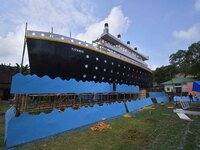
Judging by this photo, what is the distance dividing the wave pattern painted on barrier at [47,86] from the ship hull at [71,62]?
4.00ft

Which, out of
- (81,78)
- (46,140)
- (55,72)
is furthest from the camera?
(81,78)

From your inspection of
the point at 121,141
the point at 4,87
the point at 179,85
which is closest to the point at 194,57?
the point at 179,85

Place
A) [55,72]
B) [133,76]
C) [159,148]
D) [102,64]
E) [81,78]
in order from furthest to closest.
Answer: [133,76]
[102,64]
[81,78]
[55,72]
[159,148]

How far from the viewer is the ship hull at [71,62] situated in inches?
412

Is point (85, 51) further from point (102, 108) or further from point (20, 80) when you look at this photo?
point (20, 80)

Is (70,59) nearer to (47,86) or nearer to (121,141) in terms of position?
(47,86)

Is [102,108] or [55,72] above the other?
[55,72]

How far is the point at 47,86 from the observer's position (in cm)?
865

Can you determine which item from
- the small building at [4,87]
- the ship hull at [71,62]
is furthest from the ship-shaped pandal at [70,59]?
the small building at [4,87]

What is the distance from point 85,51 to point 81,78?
231 cm

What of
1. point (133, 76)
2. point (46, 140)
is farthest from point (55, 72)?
point (133, 76)

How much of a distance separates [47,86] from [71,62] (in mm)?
3606

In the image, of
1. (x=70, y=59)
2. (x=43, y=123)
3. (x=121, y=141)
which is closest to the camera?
(x=121, y=141)

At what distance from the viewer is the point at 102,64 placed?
14016 millimetres
